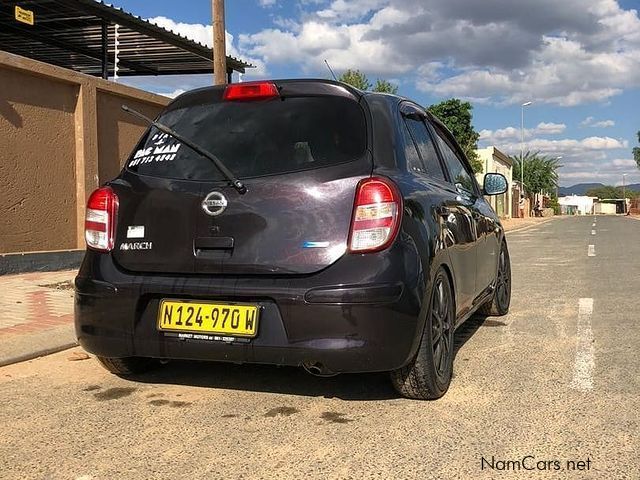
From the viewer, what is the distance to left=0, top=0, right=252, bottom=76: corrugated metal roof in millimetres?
10461

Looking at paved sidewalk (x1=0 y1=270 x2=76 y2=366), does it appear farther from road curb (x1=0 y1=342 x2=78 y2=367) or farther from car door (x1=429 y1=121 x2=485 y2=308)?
car door (x1=429 y1=121 x2=485 y2=308)

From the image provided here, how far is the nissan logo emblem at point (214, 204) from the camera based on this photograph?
3311 mm

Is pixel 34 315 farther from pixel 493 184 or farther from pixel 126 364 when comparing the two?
pixel 493 184

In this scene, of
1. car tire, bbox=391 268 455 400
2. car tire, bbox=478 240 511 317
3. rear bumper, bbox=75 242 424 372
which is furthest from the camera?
car tire, bbox=478 240 511 317

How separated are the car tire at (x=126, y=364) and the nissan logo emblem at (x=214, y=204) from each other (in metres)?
1.22

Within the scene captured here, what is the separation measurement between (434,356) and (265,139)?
4.95 feet

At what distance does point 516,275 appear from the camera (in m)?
9.52

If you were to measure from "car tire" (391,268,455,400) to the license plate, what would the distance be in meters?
0.87

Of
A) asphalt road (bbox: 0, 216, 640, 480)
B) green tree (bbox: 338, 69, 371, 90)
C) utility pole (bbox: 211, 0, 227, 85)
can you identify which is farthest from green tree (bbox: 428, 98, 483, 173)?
asphalt road (bbox: 0, 216, 640, 480)

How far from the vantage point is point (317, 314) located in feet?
10.1

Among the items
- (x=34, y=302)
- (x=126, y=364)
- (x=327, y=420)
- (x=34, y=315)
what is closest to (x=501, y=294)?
(x=327, y=420)

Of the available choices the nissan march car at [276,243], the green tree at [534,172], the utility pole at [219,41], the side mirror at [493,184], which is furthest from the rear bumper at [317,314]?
the green tree at [534,172]
